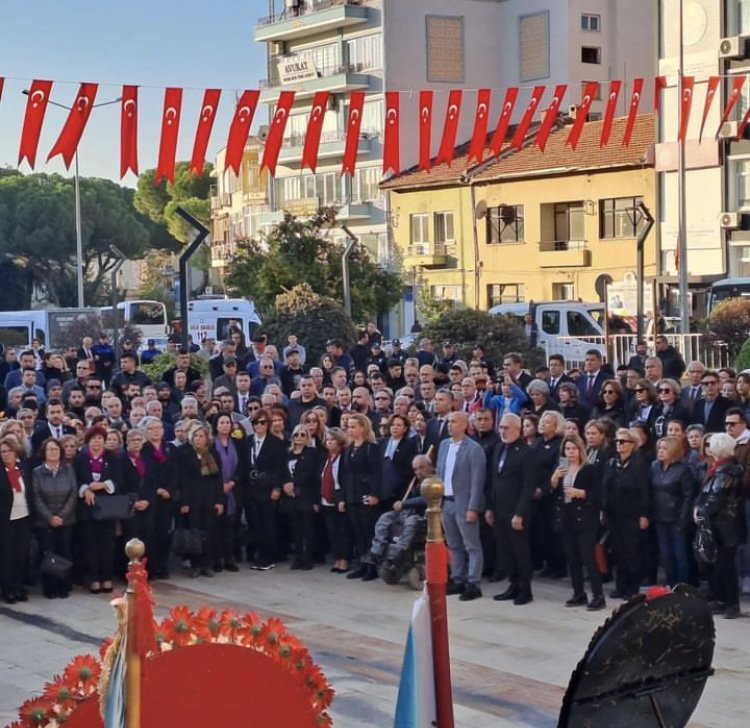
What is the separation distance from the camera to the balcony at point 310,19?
182 ft

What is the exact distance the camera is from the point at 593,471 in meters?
13.0

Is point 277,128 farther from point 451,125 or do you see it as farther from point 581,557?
point 581,557

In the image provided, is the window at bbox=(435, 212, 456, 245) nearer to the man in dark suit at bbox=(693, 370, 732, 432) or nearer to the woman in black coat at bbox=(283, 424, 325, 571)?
the man in dark suit at bbox=(693, 370, 732, 432)

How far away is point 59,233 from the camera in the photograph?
2781 inches

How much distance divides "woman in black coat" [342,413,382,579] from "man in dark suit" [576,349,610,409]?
361 cm

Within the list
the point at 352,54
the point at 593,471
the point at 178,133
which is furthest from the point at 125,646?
the point at 352,54

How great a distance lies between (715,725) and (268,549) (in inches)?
283

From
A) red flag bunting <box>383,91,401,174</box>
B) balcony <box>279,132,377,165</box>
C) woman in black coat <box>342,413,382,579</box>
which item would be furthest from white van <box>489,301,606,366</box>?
balcony <box>279,132,377,165</box>

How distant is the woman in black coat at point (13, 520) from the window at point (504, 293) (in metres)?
37.6

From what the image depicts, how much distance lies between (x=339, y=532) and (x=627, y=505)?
3.47 m

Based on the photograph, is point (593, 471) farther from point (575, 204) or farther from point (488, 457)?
point (575, 204)

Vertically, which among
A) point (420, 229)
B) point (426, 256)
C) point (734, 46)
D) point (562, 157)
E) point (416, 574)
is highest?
point (734, 46)

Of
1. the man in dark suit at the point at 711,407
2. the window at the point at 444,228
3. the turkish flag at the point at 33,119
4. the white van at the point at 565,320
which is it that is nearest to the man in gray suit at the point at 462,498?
the man in dark suit at the point at 711,407

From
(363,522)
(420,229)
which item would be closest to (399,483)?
(363,522)
